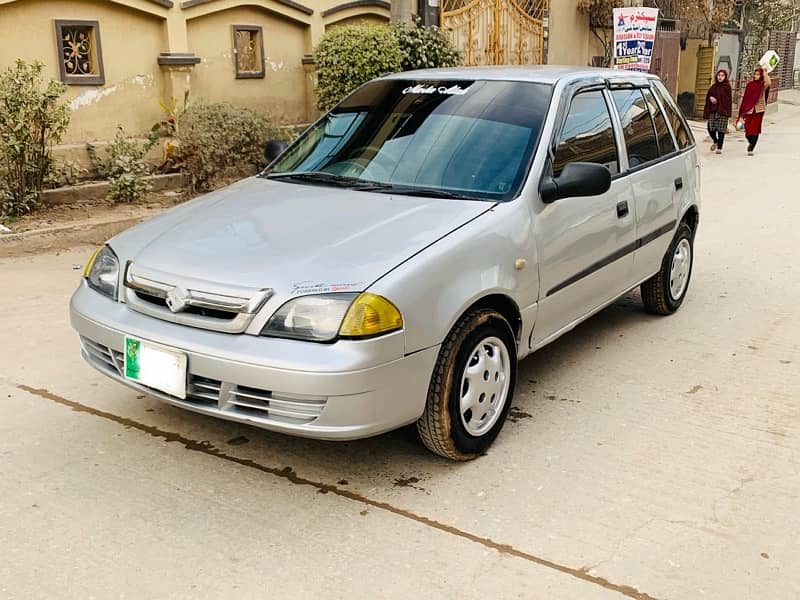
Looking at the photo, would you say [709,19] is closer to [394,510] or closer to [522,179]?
[522,179]

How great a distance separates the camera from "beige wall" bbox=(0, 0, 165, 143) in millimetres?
8609

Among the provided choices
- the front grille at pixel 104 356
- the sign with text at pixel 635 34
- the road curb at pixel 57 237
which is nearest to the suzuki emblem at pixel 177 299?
the front grille at pixel 104 356

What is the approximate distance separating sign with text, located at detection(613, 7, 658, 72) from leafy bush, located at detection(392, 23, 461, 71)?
233 centimetres

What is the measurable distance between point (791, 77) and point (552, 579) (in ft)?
123

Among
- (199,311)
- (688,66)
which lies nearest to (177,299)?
(199,311)

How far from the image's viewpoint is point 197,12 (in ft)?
33.3

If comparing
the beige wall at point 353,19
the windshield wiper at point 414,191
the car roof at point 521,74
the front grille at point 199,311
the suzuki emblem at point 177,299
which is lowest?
the front grille at point 199,311

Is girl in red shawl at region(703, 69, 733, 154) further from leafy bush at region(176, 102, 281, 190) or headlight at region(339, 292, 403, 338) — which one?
headlight at region(339, 292, 403, 338)

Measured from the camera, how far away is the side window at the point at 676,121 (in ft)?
19.0

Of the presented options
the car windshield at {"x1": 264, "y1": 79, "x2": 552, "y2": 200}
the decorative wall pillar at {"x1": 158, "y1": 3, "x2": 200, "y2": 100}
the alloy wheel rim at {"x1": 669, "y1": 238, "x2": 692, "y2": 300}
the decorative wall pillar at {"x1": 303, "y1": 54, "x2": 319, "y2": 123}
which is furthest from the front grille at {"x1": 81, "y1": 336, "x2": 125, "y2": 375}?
the decorative wall pillar at {"x1": 303, "y1": 54, "x2": 319, "y2": 123}

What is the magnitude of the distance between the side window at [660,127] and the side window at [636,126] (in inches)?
2.9

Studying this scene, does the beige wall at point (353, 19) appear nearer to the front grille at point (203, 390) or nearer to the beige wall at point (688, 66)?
the front grille at point (203, 390)

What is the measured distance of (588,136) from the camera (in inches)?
185

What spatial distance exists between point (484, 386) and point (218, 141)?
5.83m
